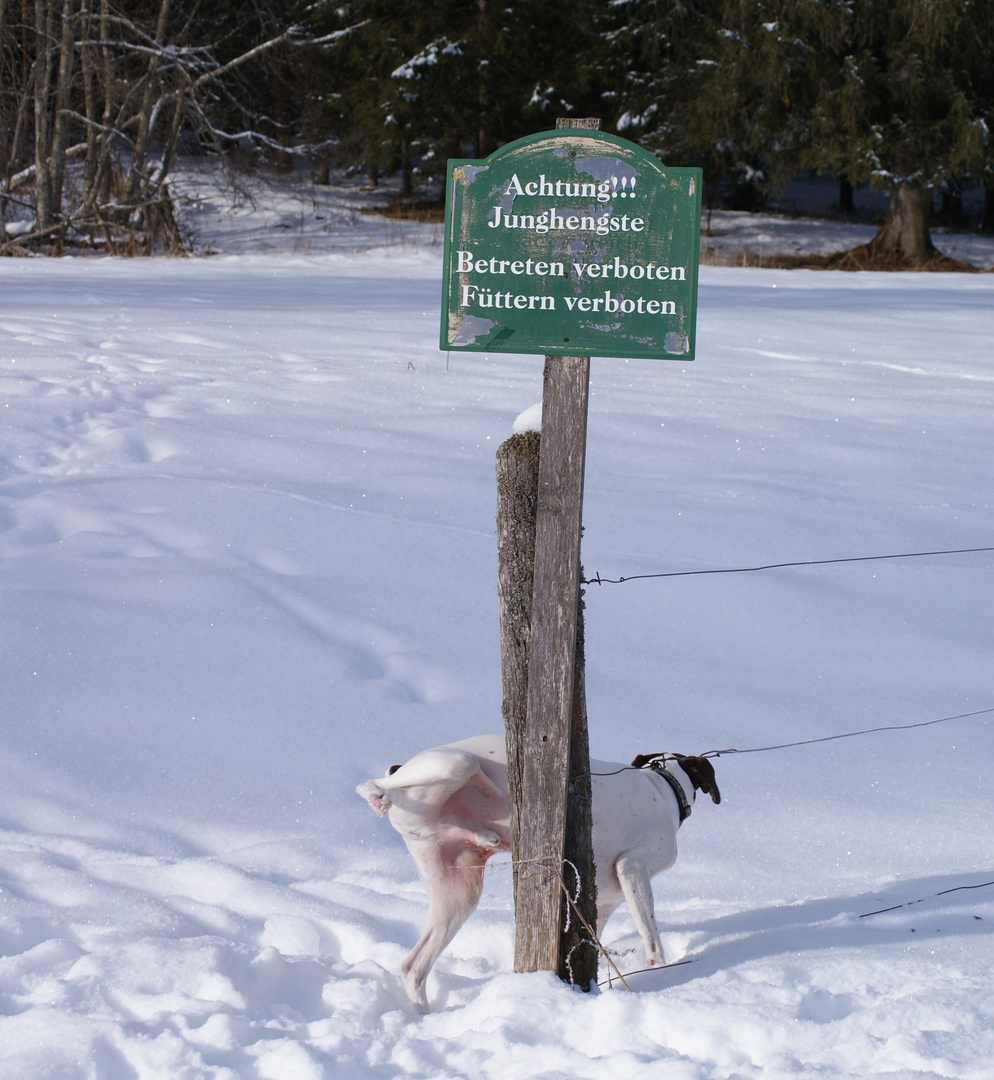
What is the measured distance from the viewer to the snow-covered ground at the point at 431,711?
73.1 inches

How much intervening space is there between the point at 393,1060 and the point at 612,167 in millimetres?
1585

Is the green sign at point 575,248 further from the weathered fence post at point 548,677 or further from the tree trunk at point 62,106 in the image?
the tree trunk at point 62,106

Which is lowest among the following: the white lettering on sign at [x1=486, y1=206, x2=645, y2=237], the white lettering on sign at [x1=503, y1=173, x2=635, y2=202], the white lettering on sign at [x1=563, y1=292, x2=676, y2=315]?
the white lettering on sign at [x1=563, y1=292, x2=676, y2=315]

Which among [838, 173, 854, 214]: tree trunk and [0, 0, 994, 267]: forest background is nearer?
[0, 0, 994, 267]: forest background

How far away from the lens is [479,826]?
6.85 ft

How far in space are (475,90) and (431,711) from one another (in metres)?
20.9

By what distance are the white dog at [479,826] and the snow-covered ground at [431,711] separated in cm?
15

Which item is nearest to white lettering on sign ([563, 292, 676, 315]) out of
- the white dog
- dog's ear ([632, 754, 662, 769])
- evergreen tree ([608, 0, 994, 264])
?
the white dog

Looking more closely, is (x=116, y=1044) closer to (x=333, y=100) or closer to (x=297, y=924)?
(x=297, y=924)

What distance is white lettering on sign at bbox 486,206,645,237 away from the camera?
1762mm

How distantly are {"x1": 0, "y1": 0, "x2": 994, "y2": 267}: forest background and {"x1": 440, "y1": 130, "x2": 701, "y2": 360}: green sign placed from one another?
564 inches

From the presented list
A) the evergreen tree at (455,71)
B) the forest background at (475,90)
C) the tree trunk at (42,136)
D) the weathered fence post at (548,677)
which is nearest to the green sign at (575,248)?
the weathered fence post at (548,677)

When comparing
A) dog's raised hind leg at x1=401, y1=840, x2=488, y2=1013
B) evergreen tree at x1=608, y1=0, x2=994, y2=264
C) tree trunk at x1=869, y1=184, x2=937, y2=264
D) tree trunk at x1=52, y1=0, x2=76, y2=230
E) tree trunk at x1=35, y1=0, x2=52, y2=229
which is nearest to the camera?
dog's raised hind leg at x1=401, y1=840, x2=488, y2=1013

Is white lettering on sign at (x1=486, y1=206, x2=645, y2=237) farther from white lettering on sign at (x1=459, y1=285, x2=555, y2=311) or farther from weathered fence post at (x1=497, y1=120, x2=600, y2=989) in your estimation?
weathered fence post at (x1=497, y1=120, x2=600, y2=989)
